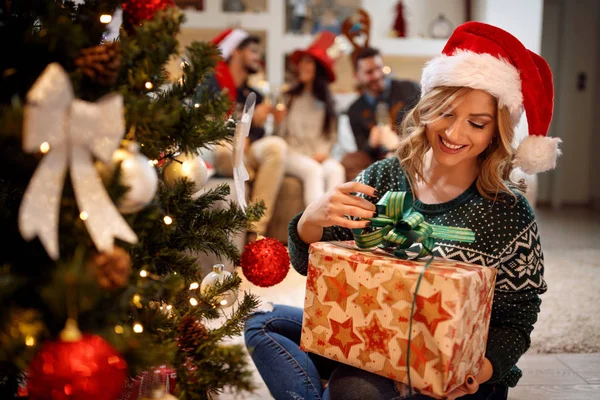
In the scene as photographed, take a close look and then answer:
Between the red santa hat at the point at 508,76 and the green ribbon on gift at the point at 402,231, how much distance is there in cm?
31

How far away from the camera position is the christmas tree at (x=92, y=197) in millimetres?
538

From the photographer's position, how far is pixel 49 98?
0.54 meters

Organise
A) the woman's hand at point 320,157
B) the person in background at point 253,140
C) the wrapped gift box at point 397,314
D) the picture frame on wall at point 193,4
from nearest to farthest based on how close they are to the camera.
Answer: the wrapped gift box at point 397,314 → the person in background at point 253,140 → the woman's hand at point 320,157 → the picture frame on wall at point 193,4

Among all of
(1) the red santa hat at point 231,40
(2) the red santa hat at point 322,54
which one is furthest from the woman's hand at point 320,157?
(1) the red santa hat at point 231,40

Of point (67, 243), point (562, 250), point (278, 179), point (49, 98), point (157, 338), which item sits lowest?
point (562, 250)

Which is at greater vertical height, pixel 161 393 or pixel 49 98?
pixel 49 98

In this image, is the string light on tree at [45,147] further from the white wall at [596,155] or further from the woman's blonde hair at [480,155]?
the white wall at [596,155]

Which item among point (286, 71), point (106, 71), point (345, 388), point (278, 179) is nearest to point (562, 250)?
point (278, 179)

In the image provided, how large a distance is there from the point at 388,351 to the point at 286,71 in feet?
11.6

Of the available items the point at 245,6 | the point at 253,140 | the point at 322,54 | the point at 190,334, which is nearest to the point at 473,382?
the point at 190,334

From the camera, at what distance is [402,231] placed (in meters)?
0.86

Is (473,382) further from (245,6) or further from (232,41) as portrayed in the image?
(245,6)

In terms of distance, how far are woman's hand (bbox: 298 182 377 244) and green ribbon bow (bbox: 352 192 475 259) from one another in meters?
0.02

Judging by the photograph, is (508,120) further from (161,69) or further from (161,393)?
(161,393)
